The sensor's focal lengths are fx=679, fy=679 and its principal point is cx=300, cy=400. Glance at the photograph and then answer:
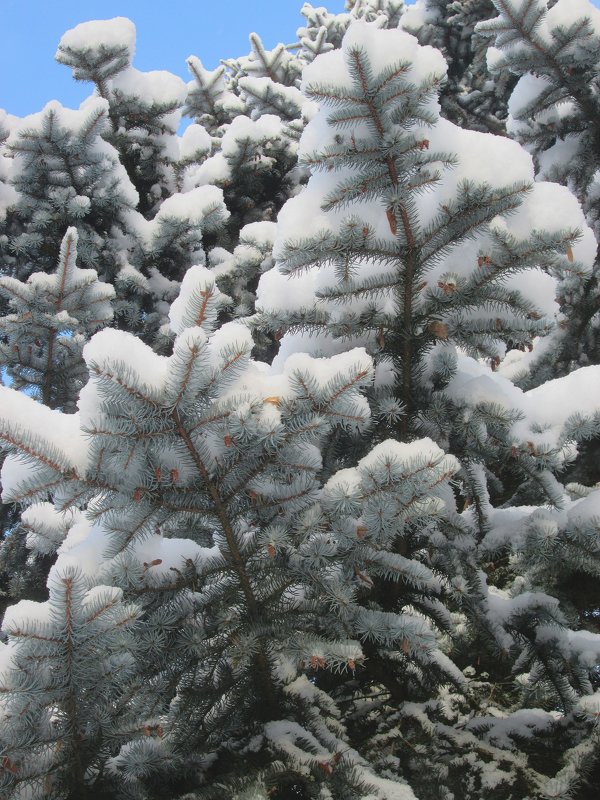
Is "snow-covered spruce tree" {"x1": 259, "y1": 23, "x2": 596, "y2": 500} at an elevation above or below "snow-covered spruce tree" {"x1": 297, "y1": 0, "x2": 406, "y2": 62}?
below

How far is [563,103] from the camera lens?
195 inches

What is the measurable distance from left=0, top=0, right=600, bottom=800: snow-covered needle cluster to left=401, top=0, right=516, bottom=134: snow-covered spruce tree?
613cm

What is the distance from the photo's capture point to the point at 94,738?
6.55ft

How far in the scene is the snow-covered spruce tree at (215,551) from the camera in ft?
5.84

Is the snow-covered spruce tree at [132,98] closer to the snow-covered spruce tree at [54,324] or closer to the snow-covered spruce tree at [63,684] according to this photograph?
the snow-covered spruce tree at [54,324]

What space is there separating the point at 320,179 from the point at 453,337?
2.59 feet

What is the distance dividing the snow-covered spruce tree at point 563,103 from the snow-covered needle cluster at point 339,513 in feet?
4.92

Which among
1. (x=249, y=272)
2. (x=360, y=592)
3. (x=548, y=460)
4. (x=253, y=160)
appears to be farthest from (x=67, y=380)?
(x=548, y=460)

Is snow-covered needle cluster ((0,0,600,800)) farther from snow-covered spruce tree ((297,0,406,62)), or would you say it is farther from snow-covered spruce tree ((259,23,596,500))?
snow-covered spruce tree ((297,0,406,62))

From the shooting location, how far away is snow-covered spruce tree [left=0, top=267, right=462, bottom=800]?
1.78 metres

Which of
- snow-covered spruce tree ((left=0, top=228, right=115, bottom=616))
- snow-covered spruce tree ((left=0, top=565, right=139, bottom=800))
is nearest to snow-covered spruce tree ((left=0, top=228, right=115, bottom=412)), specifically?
snow-covered spruce tree ((left=0, top=228, right=115, bottom=616))

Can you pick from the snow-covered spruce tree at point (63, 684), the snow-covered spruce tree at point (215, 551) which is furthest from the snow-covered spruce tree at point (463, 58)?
the snow-covered spruce tree at point (63, 684)

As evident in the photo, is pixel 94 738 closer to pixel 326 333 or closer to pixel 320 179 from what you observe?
pixel 326 333

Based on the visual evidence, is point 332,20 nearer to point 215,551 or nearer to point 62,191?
point 62,191
